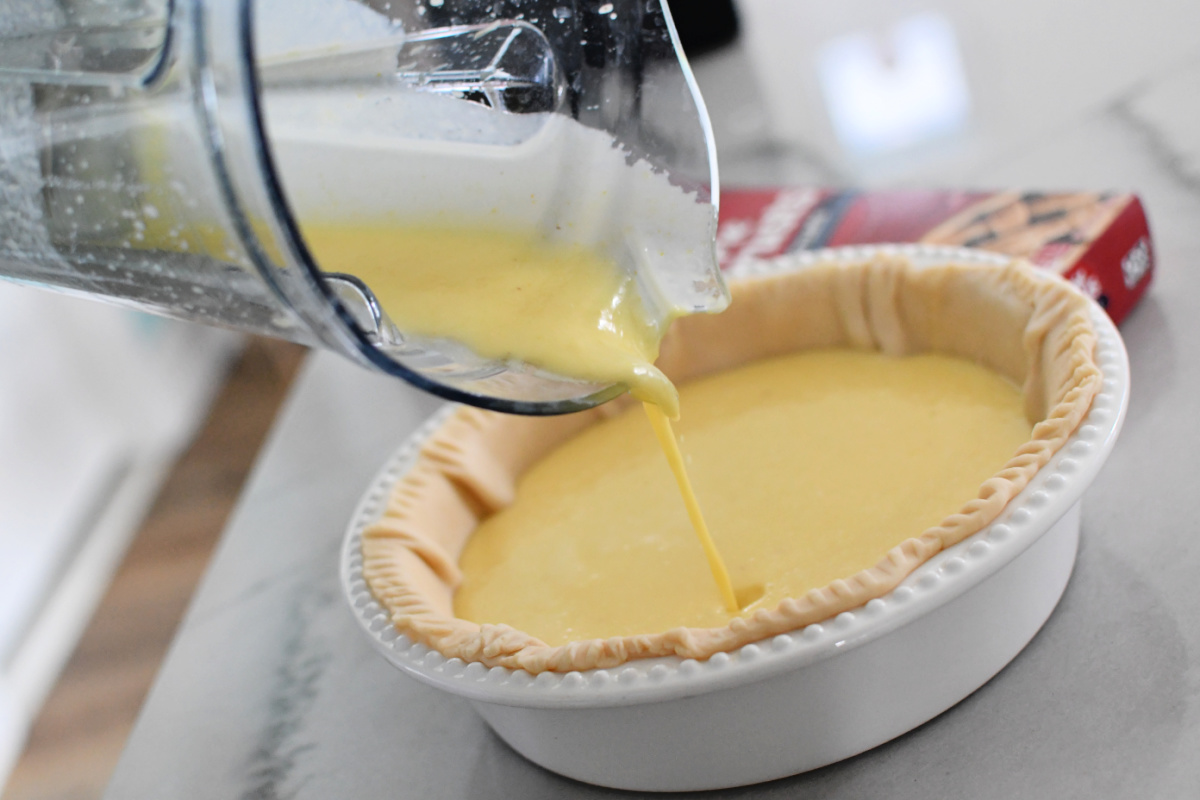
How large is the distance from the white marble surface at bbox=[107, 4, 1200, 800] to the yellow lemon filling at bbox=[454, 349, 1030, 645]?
0.36ft

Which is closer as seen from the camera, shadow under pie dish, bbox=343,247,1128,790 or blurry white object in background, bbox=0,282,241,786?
shadow under pie dish, bbox=343,247,1128,790

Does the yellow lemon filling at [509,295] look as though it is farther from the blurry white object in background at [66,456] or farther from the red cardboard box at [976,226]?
the blurry white object in background at [66,456]

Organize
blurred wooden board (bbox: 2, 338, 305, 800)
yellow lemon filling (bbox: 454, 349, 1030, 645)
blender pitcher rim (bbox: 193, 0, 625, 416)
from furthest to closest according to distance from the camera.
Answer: blurred wooden board (bbox: 2, 338, 305, 800)
yellow lemon filling (bbox: 454, 349, 1030, 645)
blender pitcher rim (bbox: 193, 0, 625, 416)

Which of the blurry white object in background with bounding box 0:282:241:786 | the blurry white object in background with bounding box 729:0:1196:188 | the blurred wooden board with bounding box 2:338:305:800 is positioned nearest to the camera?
the blurry white object in background with bounding box 729:0:1196:188

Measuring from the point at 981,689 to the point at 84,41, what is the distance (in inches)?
26.7

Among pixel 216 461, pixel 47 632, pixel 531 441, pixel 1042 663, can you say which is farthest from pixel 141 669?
pixel 1042 663

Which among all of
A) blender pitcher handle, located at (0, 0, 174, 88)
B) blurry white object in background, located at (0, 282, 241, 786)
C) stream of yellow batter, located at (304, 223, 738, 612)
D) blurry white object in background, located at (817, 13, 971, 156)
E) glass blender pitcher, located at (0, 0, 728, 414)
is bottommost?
blurry white object in background, located at (0, 282, 241, 786)

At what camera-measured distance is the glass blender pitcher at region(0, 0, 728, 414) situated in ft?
1.66

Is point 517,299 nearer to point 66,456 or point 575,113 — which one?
point 575,113

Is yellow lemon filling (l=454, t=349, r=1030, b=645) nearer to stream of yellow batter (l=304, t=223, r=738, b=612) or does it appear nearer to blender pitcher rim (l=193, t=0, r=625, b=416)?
stream of yellow batter (l=304, t=223, r=738, b=612)

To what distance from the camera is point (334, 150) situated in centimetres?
72

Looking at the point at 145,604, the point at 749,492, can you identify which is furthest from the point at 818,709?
the point at 145,604

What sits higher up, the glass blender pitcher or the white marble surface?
the glass blender pitcher

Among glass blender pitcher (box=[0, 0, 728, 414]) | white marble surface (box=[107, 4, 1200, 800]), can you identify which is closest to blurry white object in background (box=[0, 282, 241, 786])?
white marble surface (box=[107, 4, 1200, 800])
